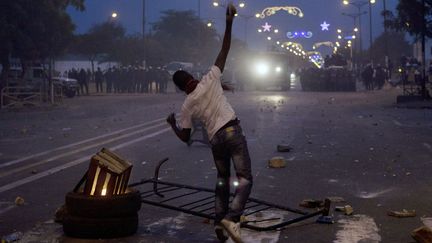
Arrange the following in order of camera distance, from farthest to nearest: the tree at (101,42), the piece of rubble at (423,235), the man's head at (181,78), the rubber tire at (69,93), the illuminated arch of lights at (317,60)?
the illuminated arch of lights at (317,60)
the tree at (101,42)
the rubber tire at (69,93)
the man's head at (181,78)
the piece of rubble at (423,235)

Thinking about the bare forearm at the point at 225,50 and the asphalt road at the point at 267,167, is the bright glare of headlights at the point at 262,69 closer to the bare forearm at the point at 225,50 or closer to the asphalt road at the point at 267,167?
the asphalt road at the point at 267,167

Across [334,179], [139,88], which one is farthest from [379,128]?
[139,88]

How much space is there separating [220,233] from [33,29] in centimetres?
3574

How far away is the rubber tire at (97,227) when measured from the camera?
725cm

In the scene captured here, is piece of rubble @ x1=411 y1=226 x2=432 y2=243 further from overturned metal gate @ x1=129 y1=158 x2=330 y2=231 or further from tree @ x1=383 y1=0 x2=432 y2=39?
tree @ x1=383 y1=0 x2=432 y2=39

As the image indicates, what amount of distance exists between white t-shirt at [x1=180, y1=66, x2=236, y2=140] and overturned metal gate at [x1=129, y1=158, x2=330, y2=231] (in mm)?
1047

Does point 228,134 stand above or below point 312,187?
above

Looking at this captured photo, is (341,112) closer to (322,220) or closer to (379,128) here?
(379,128)

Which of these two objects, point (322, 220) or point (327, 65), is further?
point (327, 65)

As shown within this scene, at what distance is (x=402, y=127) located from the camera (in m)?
21.2

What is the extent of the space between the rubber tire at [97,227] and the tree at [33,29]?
101 feet

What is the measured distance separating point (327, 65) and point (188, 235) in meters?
52.8

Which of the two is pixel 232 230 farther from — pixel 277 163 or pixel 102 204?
pixel 277 163

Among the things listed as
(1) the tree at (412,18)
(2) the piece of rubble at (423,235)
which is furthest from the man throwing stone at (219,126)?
(1) the tree at (412,18)
